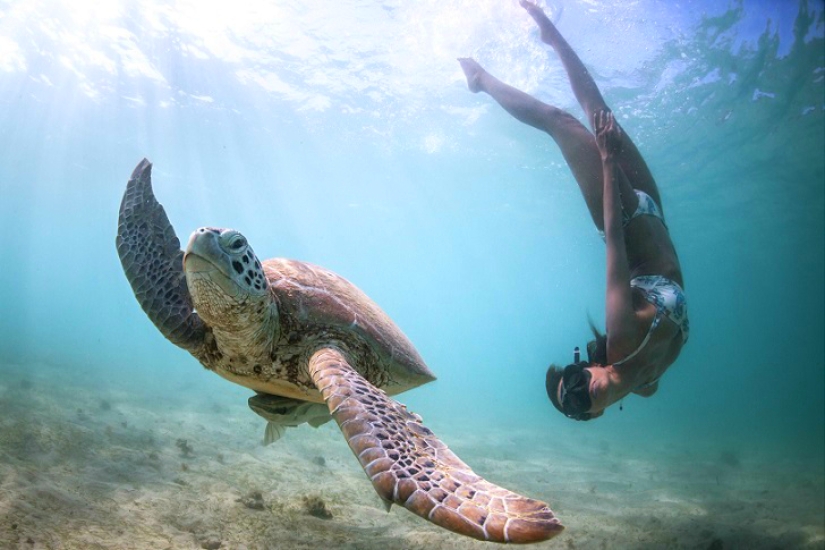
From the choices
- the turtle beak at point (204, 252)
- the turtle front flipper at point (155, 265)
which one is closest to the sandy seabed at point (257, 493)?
the turtle front flipper at point (155, 265)

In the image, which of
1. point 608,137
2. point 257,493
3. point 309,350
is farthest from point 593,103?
point 257,493

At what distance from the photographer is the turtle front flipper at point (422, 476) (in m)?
1.78

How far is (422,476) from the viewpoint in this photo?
205 centimetres

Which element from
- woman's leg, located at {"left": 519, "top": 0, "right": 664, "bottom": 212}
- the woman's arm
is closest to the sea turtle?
the woman's arm

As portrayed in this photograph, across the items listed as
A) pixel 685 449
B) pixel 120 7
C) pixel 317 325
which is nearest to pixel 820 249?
pixel 685 449

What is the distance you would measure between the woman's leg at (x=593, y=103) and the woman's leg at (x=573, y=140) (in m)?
0.22

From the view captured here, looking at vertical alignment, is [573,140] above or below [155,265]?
above

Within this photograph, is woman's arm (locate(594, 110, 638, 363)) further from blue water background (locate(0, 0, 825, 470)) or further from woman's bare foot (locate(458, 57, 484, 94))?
blue water background (locate(0, 0, 825, 470))

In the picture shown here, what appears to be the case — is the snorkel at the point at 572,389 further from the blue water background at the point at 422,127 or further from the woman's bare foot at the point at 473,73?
the blue water background at the point at 422,127

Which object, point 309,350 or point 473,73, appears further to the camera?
point 473,73

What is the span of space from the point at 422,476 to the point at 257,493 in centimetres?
409

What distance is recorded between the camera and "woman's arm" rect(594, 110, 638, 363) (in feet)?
12.9

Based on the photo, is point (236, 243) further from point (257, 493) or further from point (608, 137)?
point (257, 493)

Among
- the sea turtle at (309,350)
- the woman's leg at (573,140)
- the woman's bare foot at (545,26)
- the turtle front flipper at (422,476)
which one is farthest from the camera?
the woman's bare foot at (545,26)
